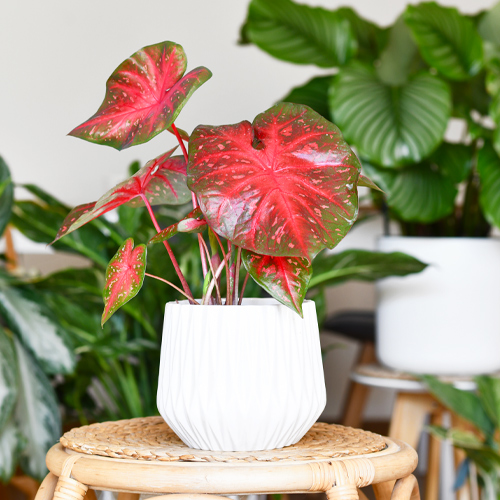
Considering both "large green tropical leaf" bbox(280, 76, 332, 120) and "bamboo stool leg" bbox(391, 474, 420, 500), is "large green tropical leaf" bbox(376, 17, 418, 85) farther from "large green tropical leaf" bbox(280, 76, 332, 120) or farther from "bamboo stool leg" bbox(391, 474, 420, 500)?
"bamboo stool leg" bbox(391, 474, 420, 500)

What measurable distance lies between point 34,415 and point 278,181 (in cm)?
70

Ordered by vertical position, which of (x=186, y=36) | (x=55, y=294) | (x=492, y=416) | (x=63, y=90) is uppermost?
(x=186, y=36)

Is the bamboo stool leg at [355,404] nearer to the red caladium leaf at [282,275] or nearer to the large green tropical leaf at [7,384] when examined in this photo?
the large green tropical leaf at [7,384]

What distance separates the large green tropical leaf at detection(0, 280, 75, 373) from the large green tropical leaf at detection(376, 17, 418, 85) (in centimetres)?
82

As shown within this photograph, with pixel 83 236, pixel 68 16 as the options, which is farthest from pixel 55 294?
pixel 68 16

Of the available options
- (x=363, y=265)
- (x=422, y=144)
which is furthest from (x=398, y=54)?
(x=363, y=265)

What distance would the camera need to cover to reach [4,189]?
1.00 meters

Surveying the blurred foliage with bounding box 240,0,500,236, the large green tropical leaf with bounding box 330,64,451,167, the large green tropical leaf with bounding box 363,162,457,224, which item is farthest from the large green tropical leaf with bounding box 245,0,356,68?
the large green tropical leaf with bounding box 363,162,457,224

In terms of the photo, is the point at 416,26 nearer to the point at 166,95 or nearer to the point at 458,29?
the point at 458,29

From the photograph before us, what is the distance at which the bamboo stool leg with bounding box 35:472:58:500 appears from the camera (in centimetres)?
52

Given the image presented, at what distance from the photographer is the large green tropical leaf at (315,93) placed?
1.34 m

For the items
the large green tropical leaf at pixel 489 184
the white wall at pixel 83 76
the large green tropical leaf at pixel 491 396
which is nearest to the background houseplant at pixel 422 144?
the large green tropical leaf at pixel 489 184

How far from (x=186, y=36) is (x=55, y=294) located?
1101 mm

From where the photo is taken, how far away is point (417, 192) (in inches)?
47.4
